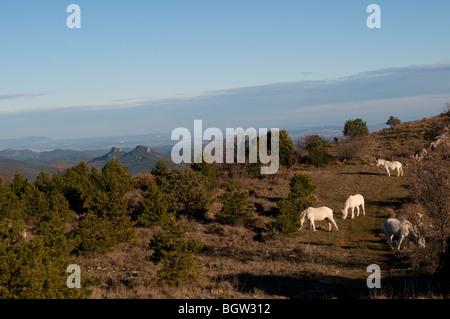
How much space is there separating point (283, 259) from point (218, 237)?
19.6ft

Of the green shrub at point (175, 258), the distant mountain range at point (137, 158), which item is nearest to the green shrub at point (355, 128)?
the green shrub at point (175, 258)

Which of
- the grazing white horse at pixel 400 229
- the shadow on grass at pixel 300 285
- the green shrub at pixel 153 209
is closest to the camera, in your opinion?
the shadow on grass at pixel 300 285

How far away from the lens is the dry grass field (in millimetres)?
11977

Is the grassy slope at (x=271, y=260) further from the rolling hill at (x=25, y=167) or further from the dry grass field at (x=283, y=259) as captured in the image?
the rolling hill at (x=25, y=167)

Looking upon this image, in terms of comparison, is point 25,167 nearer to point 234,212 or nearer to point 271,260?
point 234,212

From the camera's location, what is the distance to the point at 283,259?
58.0 feet

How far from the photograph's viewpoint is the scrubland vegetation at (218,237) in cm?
1115

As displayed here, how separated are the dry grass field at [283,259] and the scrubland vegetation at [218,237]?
0.07m

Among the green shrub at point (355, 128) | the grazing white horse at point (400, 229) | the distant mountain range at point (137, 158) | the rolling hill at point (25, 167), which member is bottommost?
the rolling hill at point (25, 167)

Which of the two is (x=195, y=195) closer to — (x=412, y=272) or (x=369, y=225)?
(x=369, y=225)

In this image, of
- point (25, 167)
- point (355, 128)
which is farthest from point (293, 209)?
point (25, 167)

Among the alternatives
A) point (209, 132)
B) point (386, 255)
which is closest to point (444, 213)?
point (386, 255)

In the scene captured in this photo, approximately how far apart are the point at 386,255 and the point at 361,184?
17430 mm

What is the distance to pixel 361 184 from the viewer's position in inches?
1369
